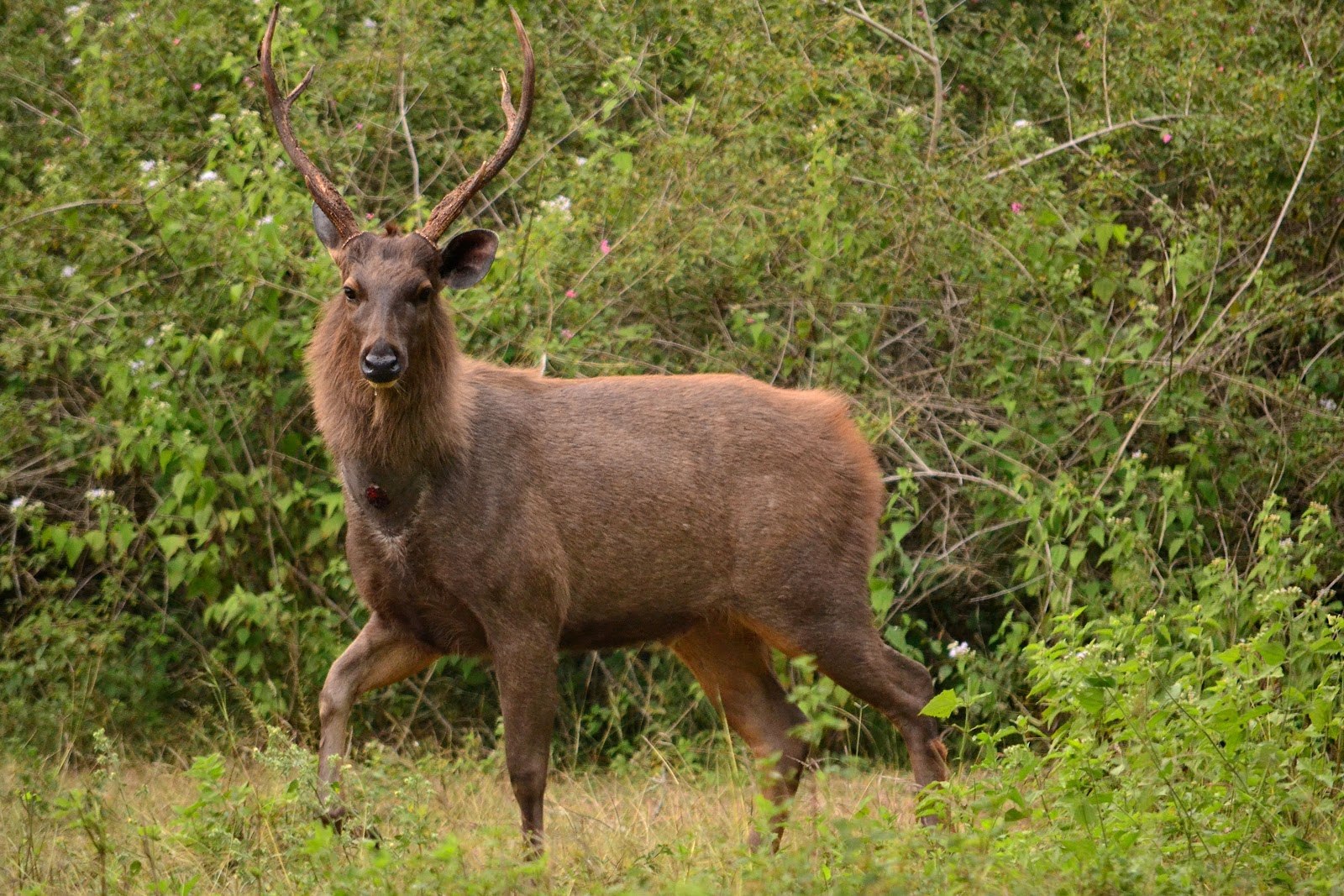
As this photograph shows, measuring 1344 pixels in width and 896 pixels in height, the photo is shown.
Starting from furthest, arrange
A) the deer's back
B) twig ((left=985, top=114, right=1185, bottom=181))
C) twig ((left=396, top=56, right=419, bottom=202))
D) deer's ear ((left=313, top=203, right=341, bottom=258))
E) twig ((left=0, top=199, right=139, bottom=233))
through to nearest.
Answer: twig ((left=396, top=56, right=419, bottom=202)) < twig ((left=985, top=114, right=1185, bottom=181)) < twig ((left=0, top=199, right=139, bottom=233)) < deer's ear ((left=313, top=203, right=341, bottom=258)) < the deer's back

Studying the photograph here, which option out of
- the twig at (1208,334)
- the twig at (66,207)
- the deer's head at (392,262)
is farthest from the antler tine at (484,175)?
the twig at (1208,334)

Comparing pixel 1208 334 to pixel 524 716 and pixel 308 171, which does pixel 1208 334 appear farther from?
pixel 308 171

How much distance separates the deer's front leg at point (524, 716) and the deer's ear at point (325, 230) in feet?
5.83

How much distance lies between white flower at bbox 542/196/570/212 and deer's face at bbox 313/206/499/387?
1.94m

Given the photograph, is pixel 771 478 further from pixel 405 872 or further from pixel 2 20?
pixel 2 20

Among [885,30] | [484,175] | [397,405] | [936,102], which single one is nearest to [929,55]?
[936,102]

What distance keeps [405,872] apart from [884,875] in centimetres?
141

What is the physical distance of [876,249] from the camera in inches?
362


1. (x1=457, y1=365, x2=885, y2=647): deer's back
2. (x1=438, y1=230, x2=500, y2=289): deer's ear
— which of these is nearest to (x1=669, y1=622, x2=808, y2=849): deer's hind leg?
(x1=457, y1=365, x2=885, y2=647): deer's back

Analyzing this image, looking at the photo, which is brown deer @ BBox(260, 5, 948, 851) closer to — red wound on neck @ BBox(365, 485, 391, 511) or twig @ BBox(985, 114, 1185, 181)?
red wound on neck @ BBox(365, 485, 391, 511)

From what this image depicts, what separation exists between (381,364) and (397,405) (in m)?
0.35

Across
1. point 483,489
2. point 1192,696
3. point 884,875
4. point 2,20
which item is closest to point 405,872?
point 884,875

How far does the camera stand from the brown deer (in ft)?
21.0

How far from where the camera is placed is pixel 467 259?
22.2 feet
